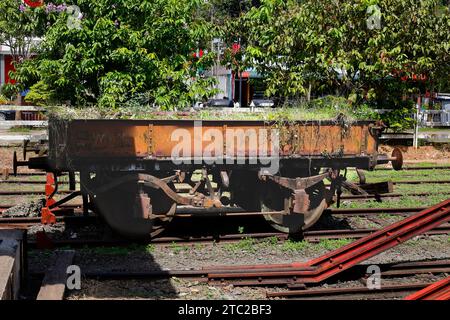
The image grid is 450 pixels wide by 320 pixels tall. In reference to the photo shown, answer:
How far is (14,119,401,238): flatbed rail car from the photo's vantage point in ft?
28.3

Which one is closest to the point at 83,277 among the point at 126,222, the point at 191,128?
the point at 126,222

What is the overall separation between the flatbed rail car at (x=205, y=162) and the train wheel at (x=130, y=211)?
0.6 inches

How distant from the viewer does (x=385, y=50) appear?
65.3 ft

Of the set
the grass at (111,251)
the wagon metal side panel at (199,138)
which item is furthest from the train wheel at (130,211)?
the wagon metal side panel at (199,138)

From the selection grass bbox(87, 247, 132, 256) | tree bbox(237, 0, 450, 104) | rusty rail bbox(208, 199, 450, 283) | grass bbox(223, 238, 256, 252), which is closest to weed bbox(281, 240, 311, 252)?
grass bbox(223, 238, 256, 252)

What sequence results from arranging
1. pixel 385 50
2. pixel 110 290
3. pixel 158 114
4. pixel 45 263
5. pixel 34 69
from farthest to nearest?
1. pixel 385 50
2. pixel 34 69
3. pixel 158 114
4. pixel 45 263
5. pixel 110 290

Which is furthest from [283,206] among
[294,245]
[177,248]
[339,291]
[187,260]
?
[339,291]

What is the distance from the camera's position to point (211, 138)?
8.94m

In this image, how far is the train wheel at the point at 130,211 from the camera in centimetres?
910

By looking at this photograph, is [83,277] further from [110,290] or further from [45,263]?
[45,263]

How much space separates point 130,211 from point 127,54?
257 inches

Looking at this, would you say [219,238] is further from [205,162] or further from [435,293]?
[435,293]

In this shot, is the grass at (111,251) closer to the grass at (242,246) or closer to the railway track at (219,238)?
the railway track at (219,238)

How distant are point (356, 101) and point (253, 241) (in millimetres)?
12535
